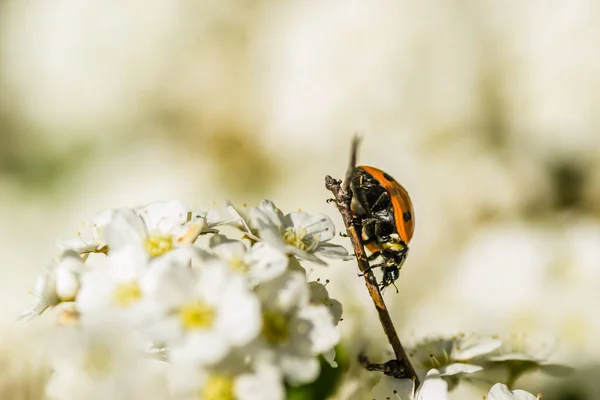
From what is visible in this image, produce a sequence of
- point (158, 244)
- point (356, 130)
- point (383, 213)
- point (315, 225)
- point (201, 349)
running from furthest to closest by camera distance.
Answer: point (356, 130), point (383, 213), point (315, 225), point (158, 244), point (201, 349)

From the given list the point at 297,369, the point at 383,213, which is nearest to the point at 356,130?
the point at 383,213

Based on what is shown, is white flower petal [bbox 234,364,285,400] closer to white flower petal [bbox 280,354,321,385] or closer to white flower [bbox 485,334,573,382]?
white flower petal [bbox 280,354,321,385]

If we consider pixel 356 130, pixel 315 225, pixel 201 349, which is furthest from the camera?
pixel 356 130

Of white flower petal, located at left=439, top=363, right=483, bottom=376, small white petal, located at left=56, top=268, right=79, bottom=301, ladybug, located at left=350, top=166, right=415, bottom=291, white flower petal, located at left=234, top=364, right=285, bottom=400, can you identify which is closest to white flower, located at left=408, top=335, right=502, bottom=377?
white flower petal, located at left=439, top=363, right=483, bottom=376

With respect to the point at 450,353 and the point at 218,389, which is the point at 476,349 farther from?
the point at 218,389

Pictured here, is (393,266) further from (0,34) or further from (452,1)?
(0,34)

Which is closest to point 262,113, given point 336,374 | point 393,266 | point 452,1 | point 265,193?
point 265,193
